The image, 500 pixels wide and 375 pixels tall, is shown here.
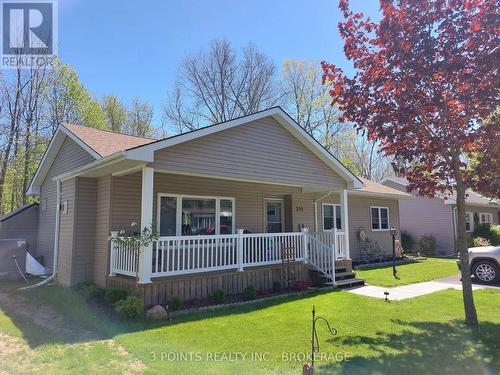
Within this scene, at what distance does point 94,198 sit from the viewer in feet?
33.9

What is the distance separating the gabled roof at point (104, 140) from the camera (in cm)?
965

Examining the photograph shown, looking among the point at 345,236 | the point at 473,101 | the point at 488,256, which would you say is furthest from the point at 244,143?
the point at 488,256

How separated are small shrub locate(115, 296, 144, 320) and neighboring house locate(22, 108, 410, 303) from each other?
1.94 ft

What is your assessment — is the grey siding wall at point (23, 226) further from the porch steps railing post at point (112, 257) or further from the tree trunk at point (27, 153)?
the tree trunk at point (27, 153)

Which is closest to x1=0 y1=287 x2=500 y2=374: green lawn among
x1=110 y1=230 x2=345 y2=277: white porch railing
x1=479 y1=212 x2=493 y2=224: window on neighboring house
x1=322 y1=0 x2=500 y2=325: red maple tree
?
x1=322 y1=0 x2=500 y2=325: red maple tree

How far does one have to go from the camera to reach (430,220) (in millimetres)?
22891

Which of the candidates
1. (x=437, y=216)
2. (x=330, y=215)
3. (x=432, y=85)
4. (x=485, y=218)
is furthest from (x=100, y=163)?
(x=485, y=218)

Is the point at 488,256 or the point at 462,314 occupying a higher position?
the point at 488,256

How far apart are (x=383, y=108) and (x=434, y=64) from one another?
1.11m

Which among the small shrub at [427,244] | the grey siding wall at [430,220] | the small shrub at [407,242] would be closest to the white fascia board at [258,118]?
the small shrub at [427,244]

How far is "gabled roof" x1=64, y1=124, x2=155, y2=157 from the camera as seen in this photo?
965 centimetres

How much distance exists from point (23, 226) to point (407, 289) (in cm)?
1402

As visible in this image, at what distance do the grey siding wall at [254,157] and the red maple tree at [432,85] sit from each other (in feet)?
11.2

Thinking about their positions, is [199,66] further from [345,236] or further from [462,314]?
[462,314]
